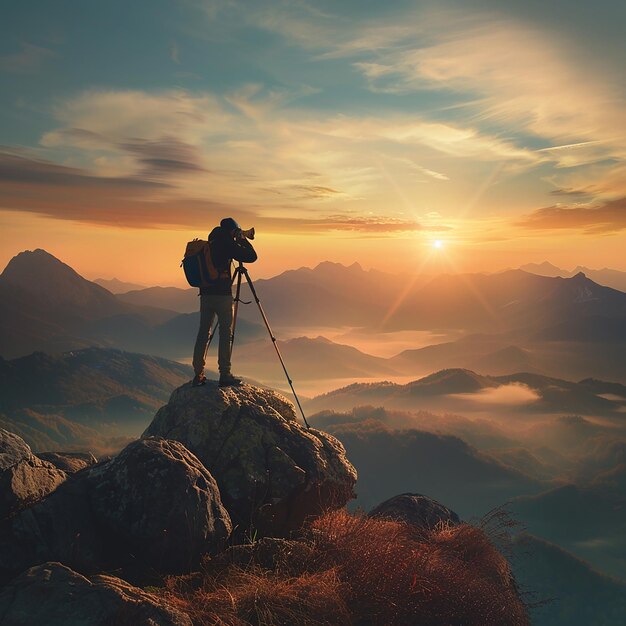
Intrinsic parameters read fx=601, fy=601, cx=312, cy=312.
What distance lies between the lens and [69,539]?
30.3 feet

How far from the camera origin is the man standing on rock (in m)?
14.2

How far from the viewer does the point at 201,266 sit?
1429cm

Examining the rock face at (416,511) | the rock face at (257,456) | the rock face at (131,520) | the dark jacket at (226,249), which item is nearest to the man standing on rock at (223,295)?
the dark jacket at (226,249)

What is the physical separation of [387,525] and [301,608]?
165 inches

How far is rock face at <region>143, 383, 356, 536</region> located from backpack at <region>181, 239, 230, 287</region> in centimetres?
256

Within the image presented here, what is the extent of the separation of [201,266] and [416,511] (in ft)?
29.2

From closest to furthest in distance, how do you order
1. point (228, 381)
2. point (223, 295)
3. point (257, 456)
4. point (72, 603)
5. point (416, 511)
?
1. point (72, 603)
2. point (257, 456)
3. point (223, 295)
4. point (228, 381)
5. point (416, 511)

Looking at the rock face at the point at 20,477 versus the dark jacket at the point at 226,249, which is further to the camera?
the dark jacket at the point at 226,249

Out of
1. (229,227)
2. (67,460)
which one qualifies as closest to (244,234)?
(229,227)

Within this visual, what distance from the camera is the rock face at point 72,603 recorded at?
6992 mm

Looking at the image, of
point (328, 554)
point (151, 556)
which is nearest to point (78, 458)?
point (151, 556)

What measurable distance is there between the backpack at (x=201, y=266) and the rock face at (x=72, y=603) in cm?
786

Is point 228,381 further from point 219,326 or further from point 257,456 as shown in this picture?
point 257,456

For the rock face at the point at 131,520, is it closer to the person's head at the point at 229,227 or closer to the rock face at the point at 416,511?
the person's head at the point at 229,227
